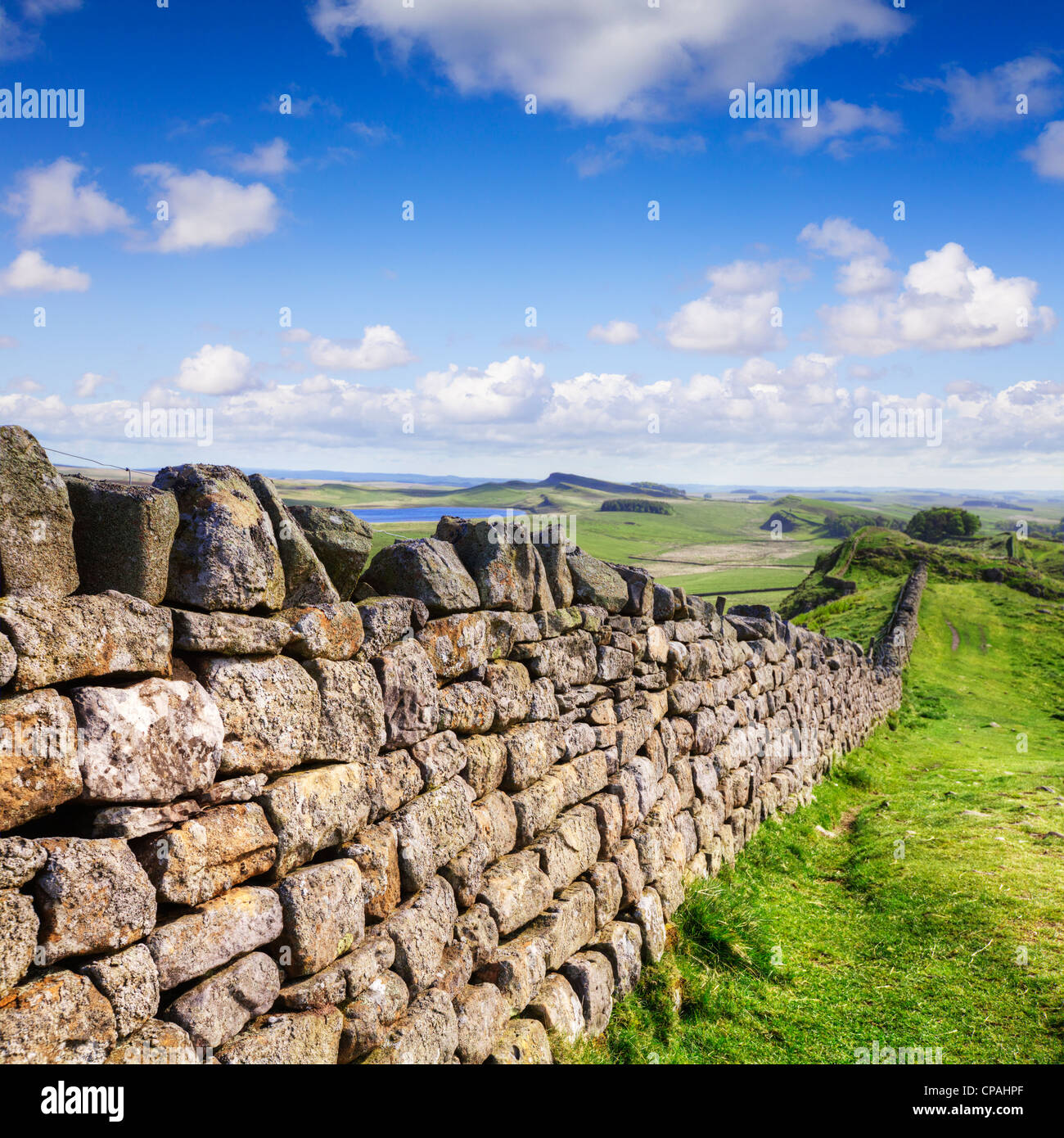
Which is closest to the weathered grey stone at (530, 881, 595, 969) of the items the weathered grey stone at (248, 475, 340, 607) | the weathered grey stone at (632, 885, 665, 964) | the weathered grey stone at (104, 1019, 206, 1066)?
the weathered grey stone at (632, 885, 665, 964)

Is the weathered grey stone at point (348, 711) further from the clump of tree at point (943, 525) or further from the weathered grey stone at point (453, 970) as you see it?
the clump of tree at point (943, 525)

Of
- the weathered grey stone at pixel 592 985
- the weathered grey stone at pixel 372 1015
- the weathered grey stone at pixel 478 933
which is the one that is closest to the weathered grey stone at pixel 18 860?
the weathered grey stone at pixel 372 1015

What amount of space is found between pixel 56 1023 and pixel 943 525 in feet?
350

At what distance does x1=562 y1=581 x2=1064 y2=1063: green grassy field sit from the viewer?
6734 millimetres

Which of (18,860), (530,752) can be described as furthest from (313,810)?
(530,752)

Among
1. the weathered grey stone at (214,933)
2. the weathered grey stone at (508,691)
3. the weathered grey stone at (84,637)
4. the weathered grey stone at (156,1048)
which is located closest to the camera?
the weathered grey stone at (84,637)

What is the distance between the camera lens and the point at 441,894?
528 cm

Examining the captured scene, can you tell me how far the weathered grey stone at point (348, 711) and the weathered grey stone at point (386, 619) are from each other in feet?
0.60

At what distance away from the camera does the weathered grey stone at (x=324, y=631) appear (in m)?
4.47

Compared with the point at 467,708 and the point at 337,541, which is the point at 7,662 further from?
the point at 467,708

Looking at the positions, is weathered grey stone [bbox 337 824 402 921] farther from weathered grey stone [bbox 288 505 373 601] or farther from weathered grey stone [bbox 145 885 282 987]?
weathered grey stone [bbox 288 505 373 601]
